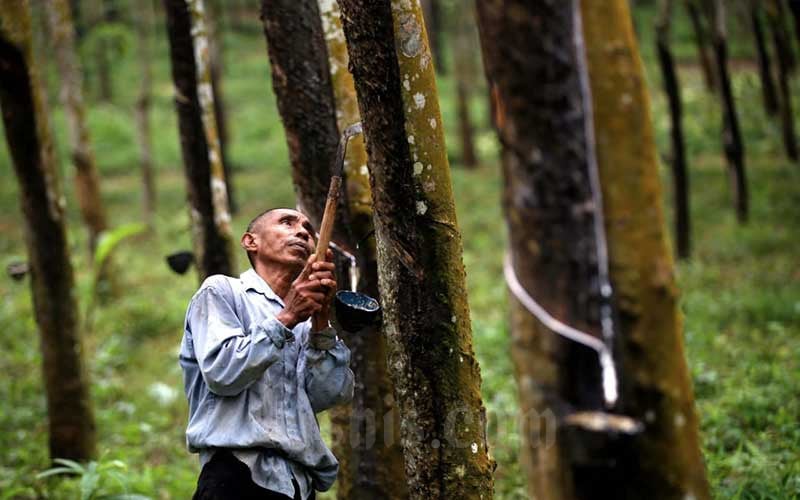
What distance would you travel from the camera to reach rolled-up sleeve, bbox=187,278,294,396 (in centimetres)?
309

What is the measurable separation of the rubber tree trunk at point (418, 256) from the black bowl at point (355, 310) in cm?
7

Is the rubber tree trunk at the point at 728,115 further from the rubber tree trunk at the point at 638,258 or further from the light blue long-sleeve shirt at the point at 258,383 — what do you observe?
the rubber tree trunk at the point at 638,258

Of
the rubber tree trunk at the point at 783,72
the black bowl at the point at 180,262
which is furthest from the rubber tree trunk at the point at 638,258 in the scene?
the rubber tree trunk at the point at 783,72

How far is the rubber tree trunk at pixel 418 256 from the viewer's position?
10.1ft

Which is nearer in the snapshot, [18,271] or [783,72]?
[18,271]

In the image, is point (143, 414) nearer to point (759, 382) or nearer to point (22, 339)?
point (22, 339)

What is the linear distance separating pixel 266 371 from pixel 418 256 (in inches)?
28.0

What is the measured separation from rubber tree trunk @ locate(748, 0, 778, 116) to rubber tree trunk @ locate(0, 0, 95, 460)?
1205 centimetres

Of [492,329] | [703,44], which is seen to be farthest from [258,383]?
[703,44]

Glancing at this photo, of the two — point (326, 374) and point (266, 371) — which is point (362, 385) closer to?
point (326, 374)

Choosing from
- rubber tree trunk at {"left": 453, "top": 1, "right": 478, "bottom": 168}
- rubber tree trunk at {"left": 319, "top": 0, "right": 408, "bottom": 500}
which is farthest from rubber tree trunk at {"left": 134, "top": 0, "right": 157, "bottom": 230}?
rubber tree trunk at {"left": 319, "top": 0, "right": 408, "bottom": 500}

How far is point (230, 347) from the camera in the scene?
10.2 ft

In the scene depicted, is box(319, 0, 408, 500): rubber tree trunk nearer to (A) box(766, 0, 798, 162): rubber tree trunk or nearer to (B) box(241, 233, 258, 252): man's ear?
(B) box(241, 233, 258, 252): man's ear

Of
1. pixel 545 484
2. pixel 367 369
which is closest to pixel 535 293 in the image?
pixel 545 484
